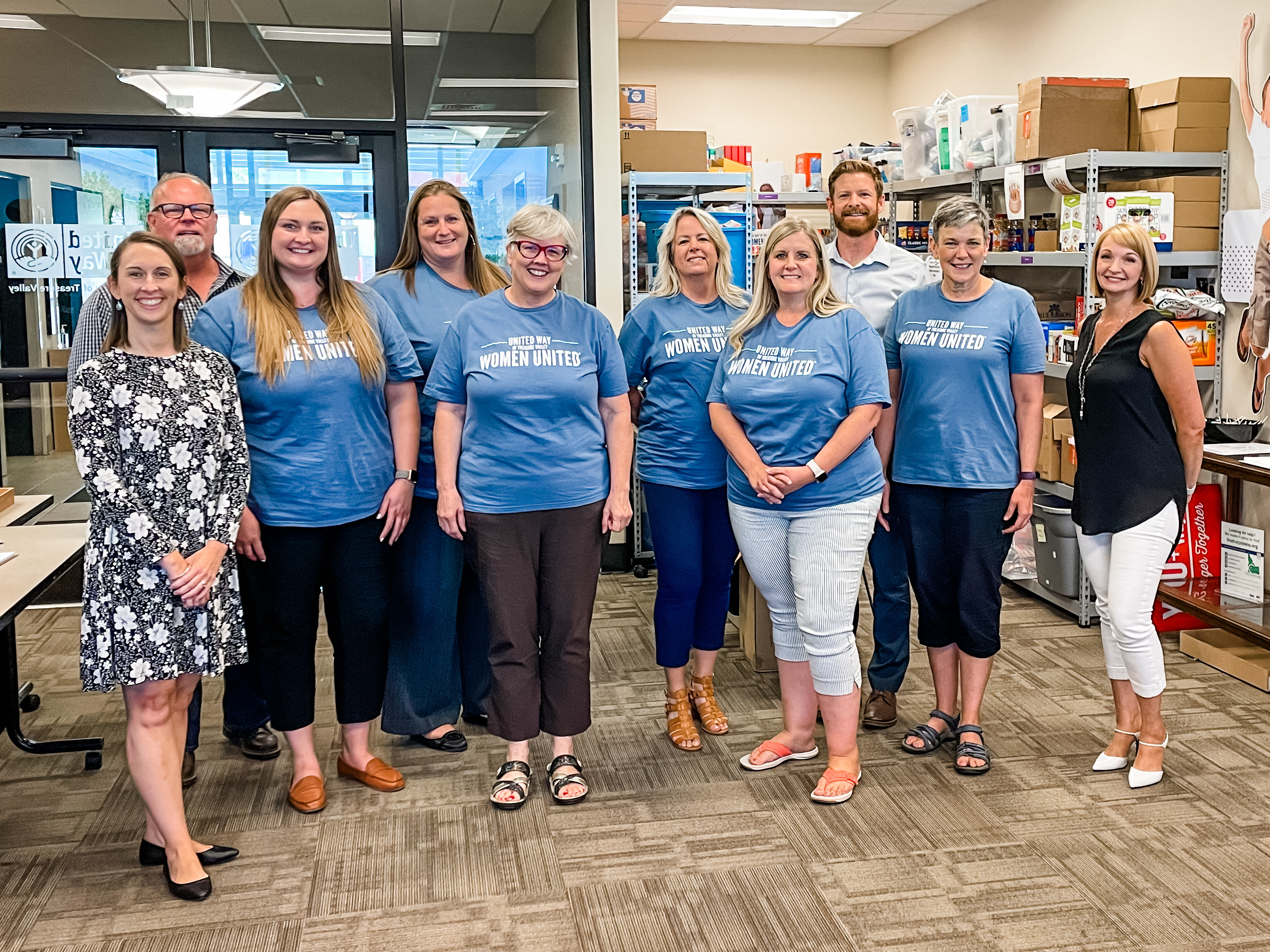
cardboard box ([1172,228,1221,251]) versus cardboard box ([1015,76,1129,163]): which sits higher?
cardboard box ([1015,76,1129,163])

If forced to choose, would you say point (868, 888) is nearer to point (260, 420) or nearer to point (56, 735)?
point (260, 420)

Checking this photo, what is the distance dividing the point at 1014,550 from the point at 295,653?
3319mm

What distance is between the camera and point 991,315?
9.48 feet

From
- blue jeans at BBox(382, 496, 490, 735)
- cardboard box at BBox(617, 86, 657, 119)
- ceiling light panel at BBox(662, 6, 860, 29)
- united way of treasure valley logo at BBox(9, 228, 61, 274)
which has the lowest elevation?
blue jeans at BBox(382, 496, 490, 735)

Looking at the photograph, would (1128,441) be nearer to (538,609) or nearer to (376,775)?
(538,609)

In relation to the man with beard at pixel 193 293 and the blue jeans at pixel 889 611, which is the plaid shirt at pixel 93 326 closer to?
the man with beard at pixel 193 293

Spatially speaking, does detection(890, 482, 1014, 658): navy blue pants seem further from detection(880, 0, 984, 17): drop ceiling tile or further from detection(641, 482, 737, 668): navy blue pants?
detection(880, 0, 984, 17): drop ceiling tile

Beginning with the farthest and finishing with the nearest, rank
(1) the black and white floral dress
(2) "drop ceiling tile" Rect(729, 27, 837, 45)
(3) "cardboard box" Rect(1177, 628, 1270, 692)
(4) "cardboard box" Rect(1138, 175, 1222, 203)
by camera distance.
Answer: (2) "drop ceiling tile" Rect(729, 27, 837, 45) < (4) "cardboard box" Rect(1138, 175, 1222, 203) < (3) "cardboard box" Rect(1177, 628, 1270, 692) < (1) the black and white floral dress

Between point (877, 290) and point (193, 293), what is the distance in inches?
73.3

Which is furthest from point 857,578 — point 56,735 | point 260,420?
point 56,735

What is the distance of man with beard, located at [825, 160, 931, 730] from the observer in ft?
10.5

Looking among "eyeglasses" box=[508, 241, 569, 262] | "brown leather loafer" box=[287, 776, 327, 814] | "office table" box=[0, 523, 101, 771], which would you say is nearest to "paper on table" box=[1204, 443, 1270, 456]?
"eyeglasses" box=[508, 241, 569, 262]

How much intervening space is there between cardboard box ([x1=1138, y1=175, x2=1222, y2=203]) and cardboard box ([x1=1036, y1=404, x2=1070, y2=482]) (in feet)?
2.85

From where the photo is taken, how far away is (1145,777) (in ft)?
9.52
